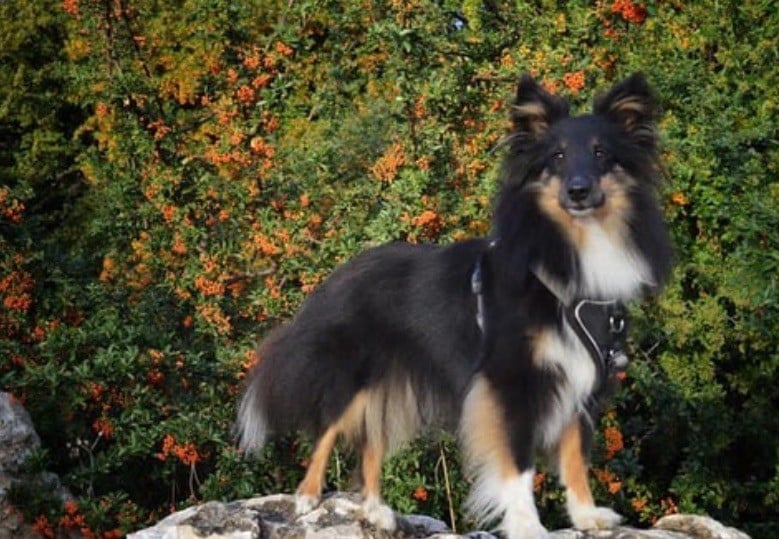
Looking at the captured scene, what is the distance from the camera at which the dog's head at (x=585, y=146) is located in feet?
15.5

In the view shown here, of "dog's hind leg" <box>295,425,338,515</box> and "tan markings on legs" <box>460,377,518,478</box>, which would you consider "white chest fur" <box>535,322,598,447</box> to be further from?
"dog's hind leg" <box>295,425,338,515</box>

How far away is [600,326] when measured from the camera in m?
4.79

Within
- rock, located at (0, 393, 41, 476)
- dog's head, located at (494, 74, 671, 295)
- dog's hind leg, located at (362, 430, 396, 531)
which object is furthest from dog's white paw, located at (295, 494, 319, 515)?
rock, located at (0, 393, 41, 476)

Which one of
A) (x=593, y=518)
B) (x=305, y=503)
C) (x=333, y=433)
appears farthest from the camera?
(x=333, y=433)

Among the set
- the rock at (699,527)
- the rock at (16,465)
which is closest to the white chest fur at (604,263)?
the rock at (699,527)

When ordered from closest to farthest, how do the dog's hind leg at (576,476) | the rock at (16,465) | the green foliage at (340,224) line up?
the dog's hind leg at (576,476) < the rock at (16,465) < the green foliage at (340,224)

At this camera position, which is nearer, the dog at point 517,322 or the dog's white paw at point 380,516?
the dog at point 517,322

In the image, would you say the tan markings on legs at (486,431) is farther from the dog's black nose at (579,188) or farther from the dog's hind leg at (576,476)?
the dog's black nose at (579,188)

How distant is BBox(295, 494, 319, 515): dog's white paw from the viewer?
509 centimetres

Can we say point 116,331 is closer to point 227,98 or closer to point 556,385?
point 227,98

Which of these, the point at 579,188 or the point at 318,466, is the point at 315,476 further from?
the point at 579,188

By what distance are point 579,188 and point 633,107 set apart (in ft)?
1.63

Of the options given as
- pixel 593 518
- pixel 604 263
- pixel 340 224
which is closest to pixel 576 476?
pixel 593 518

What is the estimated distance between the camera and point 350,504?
5125 mm
